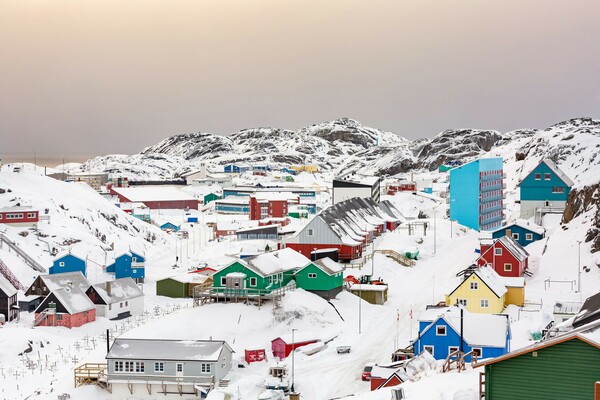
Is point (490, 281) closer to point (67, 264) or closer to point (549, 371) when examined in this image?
point (549, 371)

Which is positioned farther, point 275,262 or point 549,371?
point 275,262

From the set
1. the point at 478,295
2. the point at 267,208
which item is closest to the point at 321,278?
the point at 478,295

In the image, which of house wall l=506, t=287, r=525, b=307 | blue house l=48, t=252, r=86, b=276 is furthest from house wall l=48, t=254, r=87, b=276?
house wall l=506, t=287, r=525, b=307

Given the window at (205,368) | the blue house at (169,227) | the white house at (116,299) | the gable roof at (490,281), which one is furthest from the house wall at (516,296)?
the blue house at (169,227)

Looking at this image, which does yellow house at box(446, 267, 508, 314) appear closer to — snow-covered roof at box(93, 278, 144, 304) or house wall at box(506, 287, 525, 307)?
house wall at box(506, 287, 525, 307)

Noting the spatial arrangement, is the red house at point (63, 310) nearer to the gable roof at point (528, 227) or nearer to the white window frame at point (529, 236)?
the gable roof at point (528, 227)
